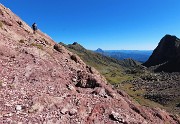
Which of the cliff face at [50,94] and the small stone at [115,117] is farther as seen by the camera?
the small stone at [115,117]

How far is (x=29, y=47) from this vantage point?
35688mm

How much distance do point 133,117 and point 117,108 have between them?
1.79 metres

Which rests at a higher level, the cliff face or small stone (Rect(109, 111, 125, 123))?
the cliff face

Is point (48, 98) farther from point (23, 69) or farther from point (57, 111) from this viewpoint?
point (23, 69)

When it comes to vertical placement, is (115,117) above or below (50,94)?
below

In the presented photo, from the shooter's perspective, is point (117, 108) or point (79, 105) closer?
point (79, 105)

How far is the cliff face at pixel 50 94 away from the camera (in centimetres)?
2331

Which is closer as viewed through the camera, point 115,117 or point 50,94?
point 115,117

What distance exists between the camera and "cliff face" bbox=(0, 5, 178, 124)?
23.3 m

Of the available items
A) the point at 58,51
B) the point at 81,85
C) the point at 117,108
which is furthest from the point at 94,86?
the point at 58,51

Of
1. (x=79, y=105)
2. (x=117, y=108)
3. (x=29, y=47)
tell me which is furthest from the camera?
(x=29, y=47)

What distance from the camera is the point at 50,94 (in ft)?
87.2

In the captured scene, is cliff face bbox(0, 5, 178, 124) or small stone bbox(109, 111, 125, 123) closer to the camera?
cliff face bbox(0, 5, 178, 124)

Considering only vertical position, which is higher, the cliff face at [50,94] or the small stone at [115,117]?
the cliff face at [50,94]
